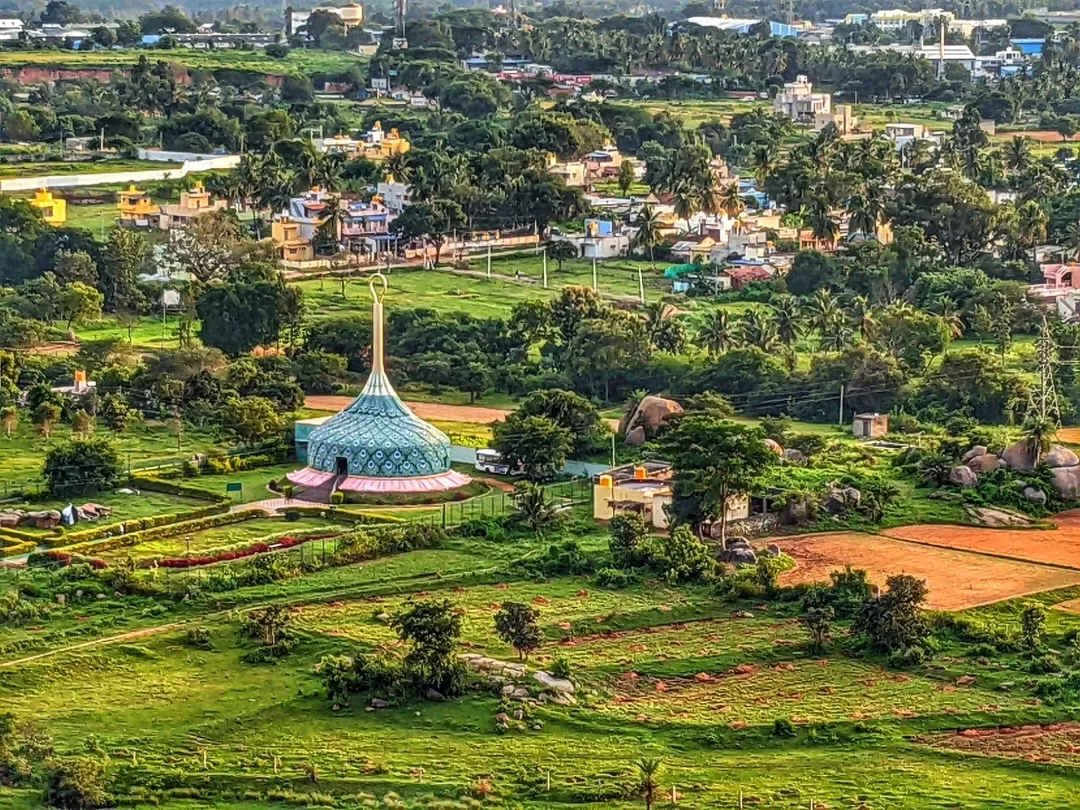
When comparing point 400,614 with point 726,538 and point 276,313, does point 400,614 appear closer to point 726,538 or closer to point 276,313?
point 726,538

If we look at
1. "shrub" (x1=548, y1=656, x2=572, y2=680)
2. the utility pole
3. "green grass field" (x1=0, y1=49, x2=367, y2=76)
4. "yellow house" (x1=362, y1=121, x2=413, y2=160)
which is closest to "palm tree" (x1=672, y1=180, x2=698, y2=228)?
"yellow house" (x1=362, y1=121, x2=413, y2=160)

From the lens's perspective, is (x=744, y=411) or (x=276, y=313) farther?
(x=276, y=313)

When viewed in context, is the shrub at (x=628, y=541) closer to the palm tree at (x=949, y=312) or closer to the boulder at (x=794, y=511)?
the boulder at (x=794, y=511)

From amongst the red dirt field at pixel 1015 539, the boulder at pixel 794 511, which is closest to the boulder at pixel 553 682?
the boulder at pixel 794 511

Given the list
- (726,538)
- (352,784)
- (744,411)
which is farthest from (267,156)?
(352,784)

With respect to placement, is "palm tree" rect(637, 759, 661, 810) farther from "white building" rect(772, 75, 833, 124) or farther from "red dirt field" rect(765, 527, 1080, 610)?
"white building" rect(772, 75, 833, 124)

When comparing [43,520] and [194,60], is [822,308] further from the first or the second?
[194,60]
